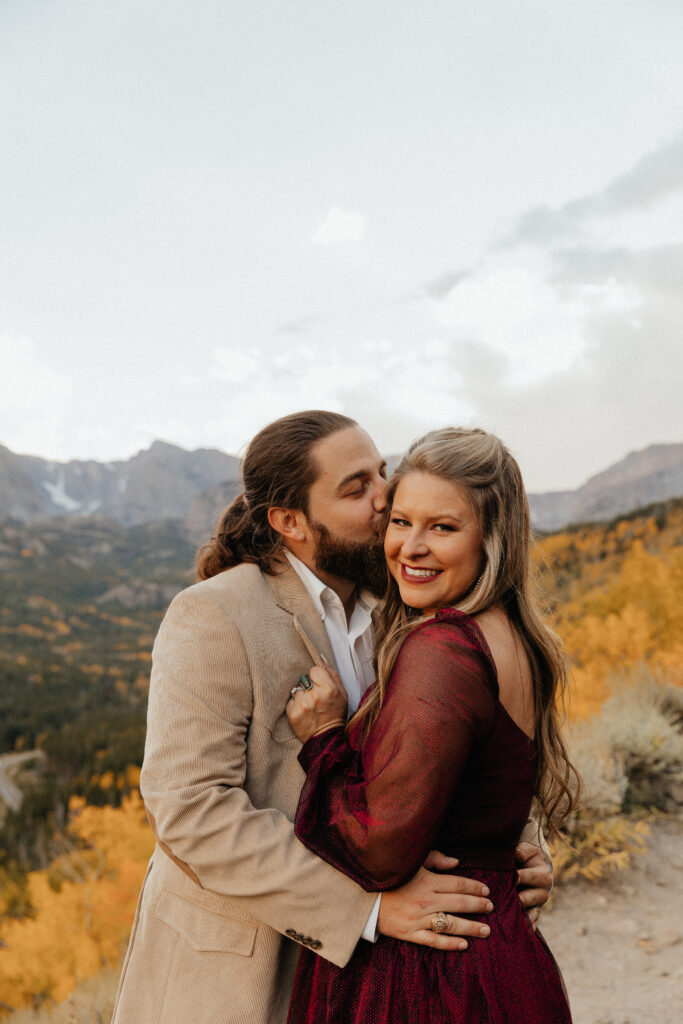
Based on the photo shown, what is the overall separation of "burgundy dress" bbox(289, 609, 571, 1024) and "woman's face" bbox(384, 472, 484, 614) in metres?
0.15

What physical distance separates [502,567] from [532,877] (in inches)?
34.1

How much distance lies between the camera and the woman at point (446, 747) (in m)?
1.57

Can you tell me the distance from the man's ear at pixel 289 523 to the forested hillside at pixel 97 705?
76 cm

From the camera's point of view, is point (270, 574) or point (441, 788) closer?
point (441, 788)

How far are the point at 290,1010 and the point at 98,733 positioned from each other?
48081mm

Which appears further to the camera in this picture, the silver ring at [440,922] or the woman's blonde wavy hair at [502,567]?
the woman's blonde wavy hair at [502,567]

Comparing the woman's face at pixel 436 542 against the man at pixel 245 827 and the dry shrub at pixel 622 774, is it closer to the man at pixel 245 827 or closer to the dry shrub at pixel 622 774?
the man at pixel 245 827

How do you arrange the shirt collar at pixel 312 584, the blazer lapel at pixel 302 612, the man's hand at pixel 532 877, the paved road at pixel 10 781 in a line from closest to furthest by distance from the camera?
the man's hand at pixel 532 877 < the blazer lapel at pixel 302 612 < the shirt collar at pixel 312 584 < the paved road at pixel 10 781

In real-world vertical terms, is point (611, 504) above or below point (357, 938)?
above

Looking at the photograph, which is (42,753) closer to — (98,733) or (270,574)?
(98,733)

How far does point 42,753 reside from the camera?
47.7 m

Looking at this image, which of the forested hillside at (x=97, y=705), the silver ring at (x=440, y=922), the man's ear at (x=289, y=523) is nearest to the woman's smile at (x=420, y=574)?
the forested hillside at (x=97, y=705)

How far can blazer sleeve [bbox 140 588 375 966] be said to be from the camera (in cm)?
171

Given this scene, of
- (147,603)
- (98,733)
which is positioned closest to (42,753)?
(98,733)
